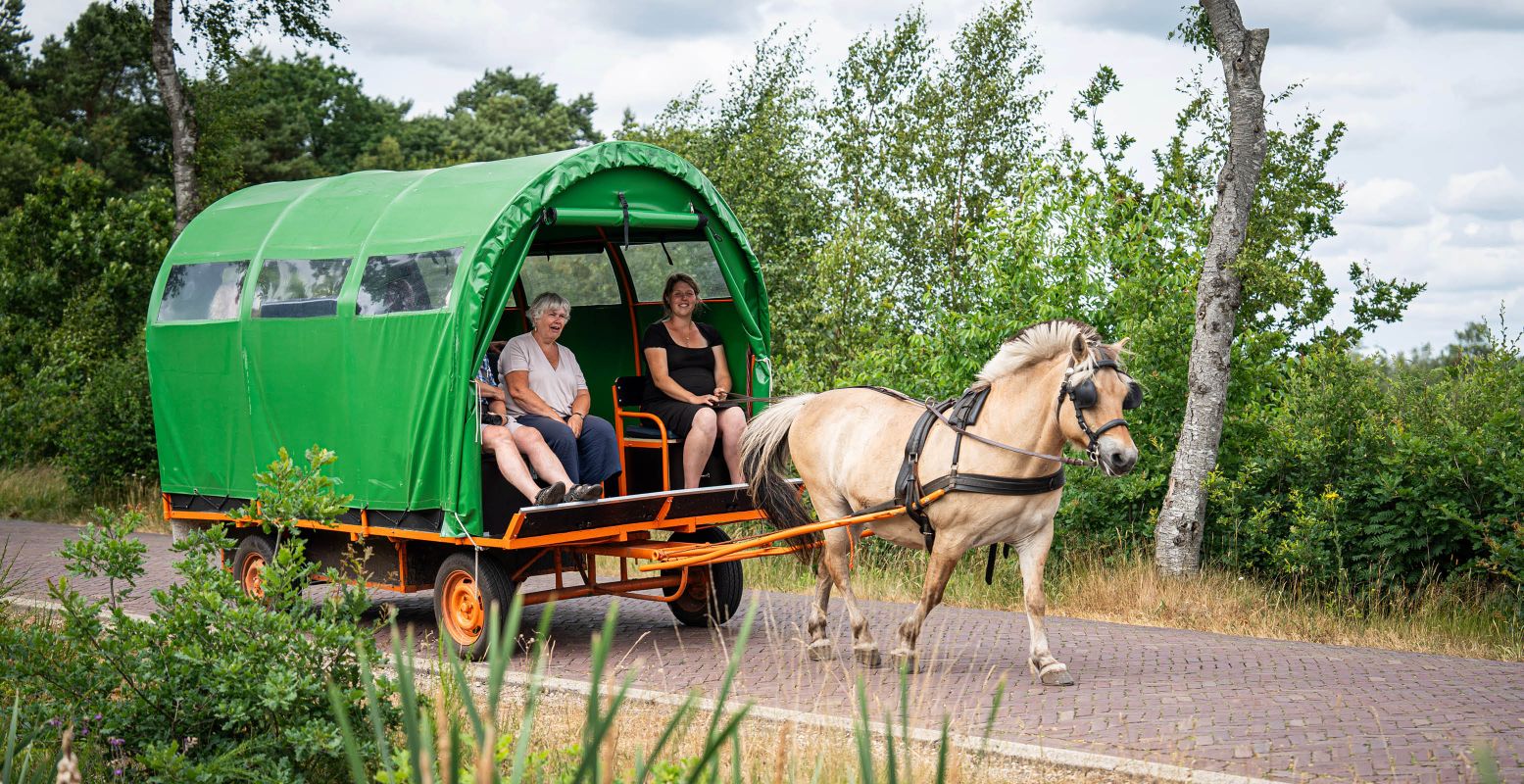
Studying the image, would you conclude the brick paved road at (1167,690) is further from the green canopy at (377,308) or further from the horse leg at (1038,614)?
the green canopy at (377,308)

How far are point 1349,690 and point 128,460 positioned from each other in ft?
48.8

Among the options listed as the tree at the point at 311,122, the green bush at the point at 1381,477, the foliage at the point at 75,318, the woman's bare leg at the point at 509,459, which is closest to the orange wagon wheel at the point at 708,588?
the woman's bare leg at the point at 509,459

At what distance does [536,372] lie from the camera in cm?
827

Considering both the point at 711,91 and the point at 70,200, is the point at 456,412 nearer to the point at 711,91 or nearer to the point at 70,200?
the point at 711,91

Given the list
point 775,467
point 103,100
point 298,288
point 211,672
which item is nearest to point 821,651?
point 775,467

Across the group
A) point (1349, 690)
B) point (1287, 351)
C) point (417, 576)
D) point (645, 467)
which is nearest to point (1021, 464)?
point (1349, 690)

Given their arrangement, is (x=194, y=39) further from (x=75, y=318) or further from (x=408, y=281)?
(x=408, y=281)

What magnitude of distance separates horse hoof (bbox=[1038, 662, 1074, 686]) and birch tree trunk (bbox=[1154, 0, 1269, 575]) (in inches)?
143

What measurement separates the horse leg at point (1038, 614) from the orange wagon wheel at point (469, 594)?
2955 mm

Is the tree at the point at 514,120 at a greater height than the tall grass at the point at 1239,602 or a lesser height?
greater

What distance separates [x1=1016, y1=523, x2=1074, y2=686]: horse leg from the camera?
6.85 metres

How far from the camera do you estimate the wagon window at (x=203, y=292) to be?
357 inches

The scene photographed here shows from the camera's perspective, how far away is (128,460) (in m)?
16.7

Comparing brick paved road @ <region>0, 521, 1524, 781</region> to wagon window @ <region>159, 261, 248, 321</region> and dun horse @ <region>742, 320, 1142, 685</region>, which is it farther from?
wagon window @ <region>159, 261, 248, 321</region>
